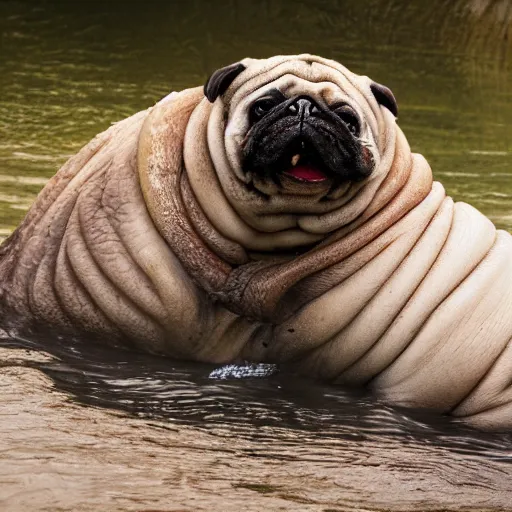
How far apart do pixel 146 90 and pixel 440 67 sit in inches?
140

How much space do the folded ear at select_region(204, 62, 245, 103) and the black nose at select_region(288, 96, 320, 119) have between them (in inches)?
16.4

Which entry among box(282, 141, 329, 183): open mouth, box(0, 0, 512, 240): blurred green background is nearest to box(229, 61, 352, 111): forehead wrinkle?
box(282, 141, 329, 183): open mouth

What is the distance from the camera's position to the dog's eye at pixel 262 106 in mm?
6848

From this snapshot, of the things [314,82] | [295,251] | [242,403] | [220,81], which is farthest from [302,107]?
[242,403]

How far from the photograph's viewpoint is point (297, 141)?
6.68m

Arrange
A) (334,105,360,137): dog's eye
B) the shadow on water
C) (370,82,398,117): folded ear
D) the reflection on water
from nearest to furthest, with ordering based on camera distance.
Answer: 1. the reflection on water
2. the shadow on water
3. (334,105,360,137): dog's eye
4. (370,82,398,117): folded ear

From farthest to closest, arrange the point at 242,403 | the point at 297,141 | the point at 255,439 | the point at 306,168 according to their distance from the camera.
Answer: the point at 306,168 < the point at 297,141 < the point at 242,403 < the point at 255,439

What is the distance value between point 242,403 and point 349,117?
4.79 ft

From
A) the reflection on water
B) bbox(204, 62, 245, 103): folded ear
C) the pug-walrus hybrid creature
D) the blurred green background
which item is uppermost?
the blurred green background

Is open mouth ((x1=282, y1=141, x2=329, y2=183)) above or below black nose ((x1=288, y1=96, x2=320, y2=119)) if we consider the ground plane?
below

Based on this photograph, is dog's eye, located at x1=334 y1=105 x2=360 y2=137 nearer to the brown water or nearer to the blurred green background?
the brown water

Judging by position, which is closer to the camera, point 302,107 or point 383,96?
point 302,107

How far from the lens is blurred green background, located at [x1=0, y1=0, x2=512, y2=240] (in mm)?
11922

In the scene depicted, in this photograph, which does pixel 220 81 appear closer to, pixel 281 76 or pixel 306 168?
pixel 281 76
